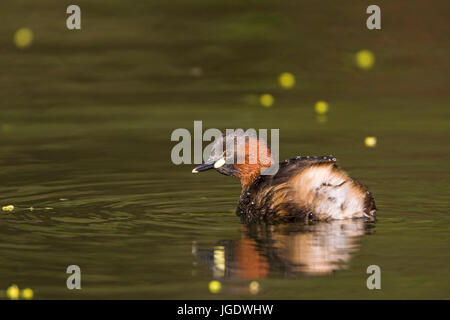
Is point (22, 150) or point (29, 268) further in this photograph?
point (22, 150)

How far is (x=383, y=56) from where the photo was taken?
19.9 m

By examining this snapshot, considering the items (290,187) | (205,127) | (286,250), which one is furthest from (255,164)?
(205,127)

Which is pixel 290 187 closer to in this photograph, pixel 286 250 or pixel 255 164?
pixel 255 164

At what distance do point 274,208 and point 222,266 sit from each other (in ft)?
4.67

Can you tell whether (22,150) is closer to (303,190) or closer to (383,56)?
(303,190)

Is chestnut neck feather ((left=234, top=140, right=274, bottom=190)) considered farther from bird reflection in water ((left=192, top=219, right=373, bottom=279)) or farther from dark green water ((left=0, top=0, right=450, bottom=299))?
bird reflection in water ((left=192, top=219, right=373, bottom=279))

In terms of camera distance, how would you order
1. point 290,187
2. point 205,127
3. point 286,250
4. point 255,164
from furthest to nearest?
point 205,127
point 255,164
point 290,187
point 286,250

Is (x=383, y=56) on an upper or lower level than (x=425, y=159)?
upper

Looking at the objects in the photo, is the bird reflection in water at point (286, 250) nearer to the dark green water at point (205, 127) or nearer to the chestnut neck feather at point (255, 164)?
the dark green water at point (205, 127)

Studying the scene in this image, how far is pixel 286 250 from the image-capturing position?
9.45m

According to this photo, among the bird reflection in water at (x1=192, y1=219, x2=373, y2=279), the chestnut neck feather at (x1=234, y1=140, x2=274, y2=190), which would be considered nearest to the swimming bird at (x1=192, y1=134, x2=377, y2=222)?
the chestnut neck feather at (x1=234, y1=140, x2=274, y2=190)

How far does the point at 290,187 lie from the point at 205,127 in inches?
201

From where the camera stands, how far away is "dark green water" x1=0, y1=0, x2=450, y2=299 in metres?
8.99

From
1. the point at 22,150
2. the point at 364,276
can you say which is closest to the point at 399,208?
the point at 364,276
